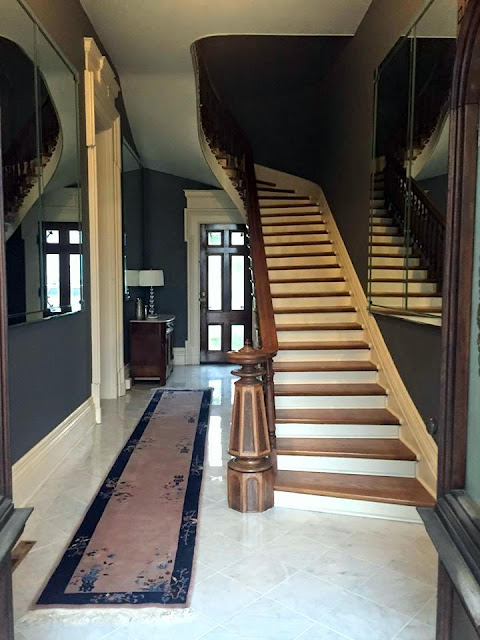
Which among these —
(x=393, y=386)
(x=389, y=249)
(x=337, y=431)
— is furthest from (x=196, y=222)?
(x=337, y=431)

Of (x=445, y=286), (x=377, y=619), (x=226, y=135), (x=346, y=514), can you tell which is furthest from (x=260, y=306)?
(x=226, y=135)

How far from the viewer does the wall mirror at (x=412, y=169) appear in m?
2.62

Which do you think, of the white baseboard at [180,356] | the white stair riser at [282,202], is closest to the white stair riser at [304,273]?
the white stair riser at [282,202]

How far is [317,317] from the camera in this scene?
4.47 m

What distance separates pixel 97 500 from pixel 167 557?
804mm

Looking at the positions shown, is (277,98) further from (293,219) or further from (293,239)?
(293,239)

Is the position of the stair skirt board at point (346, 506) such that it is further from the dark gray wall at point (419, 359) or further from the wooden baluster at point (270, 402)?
the dark gray wall at point (419, 359)

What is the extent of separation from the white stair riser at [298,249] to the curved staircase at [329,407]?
1 centimetres

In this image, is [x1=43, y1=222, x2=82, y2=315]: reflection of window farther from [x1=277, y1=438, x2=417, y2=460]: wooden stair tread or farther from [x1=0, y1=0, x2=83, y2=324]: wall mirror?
[x1=277, y1=438, x2=417, y2=460]: wooden stair tread

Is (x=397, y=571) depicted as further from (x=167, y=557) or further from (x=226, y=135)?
(x=226, y=135)

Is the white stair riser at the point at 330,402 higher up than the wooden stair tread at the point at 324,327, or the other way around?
the wooden stair tread at the point at 324,327

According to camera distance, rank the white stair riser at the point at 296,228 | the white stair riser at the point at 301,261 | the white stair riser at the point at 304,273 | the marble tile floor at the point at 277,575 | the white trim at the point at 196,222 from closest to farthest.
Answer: the marble tile floor at the point at 277,575
the white stair riser at the point at 304,273
the white stair riser at the point at 301,261
the white stair riser at the point at 296,228
the white trim at the point at 196,222

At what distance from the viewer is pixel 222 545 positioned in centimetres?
242

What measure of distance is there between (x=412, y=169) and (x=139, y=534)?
8.40 feet
